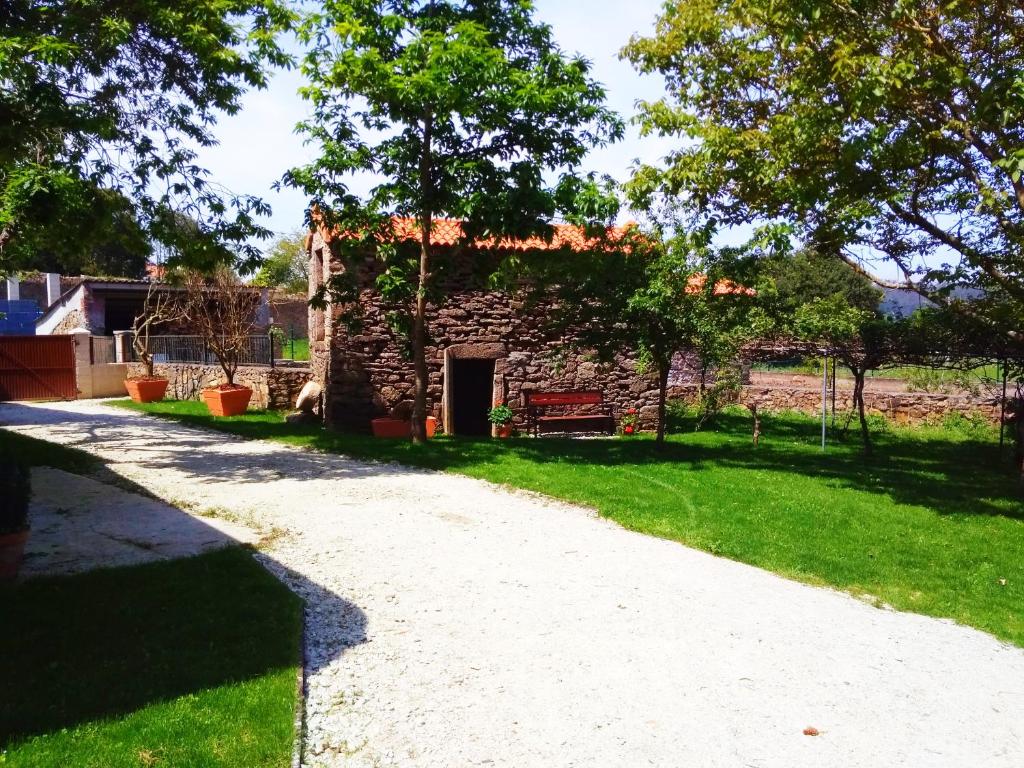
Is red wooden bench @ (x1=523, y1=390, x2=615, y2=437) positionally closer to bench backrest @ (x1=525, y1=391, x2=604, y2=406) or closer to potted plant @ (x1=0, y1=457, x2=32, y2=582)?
bench backrest @ (x1=525, y1=391, x2=604, y2=406)

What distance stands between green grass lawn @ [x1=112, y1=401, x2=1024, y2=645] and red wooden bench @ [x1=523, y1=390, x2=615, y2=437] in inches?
66.7

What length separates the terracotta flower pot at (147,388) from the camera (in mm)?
19750

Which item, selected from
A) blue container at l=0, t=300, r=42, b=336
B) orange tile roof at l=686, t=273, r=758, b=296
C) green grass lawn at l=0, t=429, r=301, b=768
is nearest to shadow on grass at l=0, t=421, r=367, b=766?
green grass lawn at l=0, t=429, r=301, b=768

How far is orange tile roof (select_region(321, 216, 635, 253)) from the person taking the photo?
506 inches

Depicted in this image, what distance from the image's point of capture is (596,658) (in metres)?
4.79

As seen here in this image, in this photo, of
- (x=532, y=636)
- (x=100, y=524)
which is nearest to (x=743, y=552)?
(x=532, y=636)

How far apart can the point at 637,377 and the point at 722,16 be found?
8946 millimetres

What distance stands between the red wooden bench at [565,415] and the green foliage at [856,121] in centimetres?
668

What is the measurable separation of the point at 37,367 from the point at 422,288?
1397cm

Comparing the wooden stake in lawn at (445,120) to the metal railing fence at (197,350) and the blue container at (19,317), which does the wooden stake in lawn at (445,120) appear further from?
the blue container at (19,317)

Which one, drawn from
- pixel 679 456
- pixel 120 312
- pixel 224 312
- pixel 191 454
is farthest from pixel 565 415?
→ pixel 120 312

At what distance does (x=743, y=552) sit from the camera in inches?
290

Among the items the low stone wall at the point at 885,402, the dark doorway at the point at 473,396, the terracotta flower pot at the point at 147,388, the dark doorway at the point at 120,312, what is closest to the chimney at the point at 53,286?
the dark doorway at the point at 120,312

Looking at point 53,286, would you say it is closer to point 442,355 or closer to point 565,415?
point 442,355
